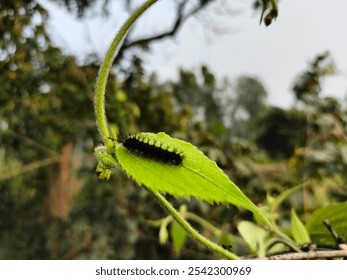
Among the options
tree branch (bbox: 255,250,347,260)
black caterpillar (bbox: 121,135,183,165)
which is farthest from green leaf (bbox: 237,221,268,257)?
black caterpillar (bbox: 121,135,183,165)

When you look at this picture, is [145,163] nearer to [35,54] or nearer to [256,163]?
[35,54]

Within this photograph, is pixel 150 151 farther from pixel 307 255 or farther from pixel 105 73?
pixel 307 255

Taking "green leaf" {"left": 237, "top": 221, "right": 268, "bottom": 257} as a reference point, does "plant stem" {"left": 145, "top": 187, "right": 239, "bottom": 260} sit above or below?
below

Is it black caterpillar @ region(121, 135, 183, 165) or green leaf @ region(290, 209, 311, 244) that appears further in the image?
green leaf @ region(290, 209, 311, 244)

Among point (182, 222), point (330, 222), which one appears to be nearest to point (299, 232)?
point (330, 222)

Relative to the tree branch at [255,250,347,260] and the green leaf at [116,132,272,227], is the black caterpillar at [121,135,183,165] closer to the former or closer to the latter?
the green leaf at [116,132,272,227]

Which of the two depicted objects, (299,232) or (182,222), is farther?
(299,232)

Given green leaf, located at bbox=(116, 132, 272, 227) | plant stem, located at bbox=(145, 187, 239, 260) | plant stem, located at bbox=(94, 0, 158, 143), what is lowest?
plant stem, located at bbox=(145, 187, 239, 260)
